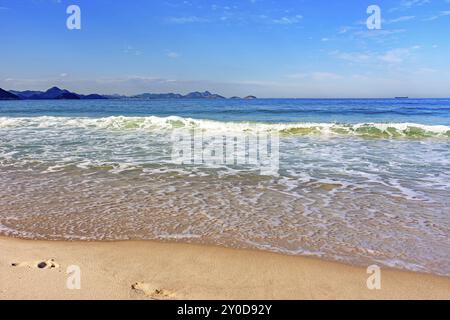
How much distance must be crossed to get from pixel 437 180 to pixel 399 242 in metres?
3.66

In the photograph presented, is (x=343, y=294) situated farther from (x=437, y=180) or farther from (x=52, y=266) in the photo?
(x=437, y=180)

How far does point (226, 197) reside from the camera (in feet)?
20.3

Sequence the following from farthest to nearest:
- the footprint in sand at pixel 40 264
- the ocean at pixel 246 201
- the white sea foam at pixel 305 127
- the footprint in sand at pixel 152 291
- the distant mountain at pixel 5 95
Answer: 1. the distant mountain at pixel 5 95
2. the white sea foam at pixel 305 127
3. the ocean at pixel 246 201
4. the footprint in sand at pixel 40 264
5. the footprint in sand at pixel 152 291

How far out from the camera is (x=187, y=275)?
3510mm

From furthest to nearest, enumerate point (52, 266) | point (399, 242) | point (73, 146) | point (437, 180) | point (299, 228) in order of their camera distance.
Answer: point (73, 146), point (437, 180), point (299, 228), point (399, 242), point (52, 266)

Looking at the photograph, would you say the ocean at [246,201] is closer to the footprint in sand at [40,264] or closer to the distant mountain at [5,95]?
the footprint in sand at [40,264]

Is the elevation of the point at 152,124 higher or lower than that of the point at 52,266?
higher

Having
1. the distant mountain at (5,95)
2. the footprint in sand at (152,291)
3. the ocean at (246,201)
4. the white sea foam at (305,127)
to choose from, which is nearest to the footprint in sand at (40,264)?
the ocean at (246,201)

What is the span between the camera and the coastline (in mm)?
3152

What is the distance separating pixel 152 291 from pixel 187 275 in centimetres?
42

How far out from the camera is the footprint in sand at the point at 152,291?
309cm

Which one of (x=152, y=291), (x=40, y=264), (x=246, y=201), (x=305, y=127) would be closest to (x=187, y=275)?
(x=152, y=291)
